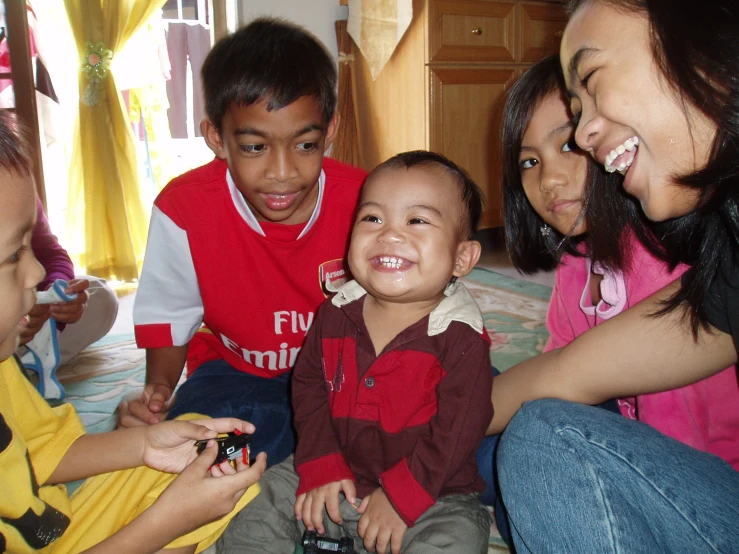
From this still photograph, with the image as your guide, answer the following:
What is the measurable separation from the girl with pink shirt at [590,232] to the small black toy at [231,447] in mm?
605

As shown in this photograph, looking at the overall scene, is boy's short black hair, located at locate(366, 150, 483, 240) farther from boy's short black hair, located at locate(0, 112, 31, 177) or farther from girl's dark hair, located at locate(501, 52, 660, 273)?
boy's short black hair, located at locate(0, 112, 31, 177)

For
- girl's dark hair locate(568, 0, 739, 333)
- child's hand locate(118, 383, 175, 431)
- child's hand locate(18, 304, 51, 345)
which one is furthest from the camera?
child's hand locate(18, 304, 51, 345)

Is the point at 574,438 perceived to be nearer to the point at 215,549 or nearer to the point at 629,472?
the point at 629,472

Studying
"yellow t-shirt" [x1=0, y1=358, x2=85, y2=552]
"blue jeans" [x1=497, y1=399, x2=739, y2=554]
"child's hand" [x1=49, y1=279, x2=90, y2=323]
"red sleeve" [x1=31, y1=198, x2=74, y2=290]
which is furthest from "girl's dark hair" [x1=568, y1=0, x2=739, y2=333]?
"red sleeve" [x1=31, y1=198, x2=74, y2=290]

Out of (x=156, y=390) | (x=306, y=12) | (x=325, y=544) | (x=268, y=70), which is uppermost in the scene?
(x=306, y=12)

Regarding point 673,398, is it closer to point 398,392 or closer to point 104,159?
point 398,392

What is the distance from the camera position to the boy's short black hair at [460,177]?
0.94 metres

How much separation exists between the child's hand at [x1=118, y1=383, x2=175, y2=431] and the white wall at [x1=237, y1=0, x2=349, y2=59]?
221 centimetres

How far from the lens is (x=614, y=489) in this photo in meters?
0.65

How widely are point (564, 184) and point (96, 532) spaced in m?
0.88

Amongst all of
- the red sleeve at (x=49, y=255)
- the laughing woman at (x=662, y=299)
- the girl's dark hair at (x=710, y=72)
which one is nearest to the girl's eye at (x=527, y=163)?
the laughing woman at (x=662, y=299)

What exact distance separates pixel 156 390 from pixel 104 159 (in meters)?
2.05

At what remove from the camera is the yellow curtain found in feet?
9.12

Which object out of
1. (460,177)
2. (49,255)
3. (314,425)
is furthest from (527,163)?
(49,255)
